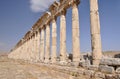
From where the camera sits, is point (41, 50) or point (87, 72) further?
point (41, 50)

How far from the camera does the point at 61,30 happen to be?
24.9 m

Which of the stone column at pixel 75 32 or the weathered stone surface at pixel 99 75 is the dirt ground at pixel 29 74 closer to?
the weathered stone surface at pixel 99 75

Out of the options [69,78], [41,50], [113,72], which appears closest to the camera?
[113,72]

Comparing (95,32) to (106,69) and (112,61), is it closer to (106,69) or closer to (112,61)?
(112,61)

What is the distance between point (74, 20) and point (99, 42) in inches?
220

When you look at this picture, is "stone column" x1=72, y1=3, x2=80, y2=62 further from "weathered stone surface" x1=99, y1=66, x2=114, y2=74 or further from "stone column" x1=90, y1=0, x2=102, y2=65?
"weathered stone surface" x1=99, y1=66, x2=114, y2=74

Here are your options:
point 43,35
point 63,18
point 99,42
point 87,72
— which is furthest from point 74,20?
point 43,35

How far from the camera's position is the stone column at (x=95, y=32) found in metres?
16.3

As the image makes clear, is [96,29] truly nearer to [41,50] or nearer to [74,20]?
[74,20]

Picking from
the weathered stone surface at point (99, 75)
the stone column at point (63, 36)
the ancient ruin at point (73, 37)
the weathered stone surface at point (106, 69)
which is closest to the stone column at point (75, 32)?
the ancient ruin at point (73, 37)

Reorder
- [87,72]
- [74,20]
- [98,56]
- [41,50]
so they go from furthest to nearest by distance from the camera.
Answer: [41,50], [74,20], [98,56], [87,72]

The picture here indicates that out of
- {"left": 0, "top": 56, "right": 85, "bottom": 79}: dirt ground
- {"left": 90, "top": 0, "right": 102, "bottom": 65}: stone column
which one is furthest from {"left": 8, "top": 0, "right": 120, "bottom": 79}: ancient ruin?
{"left": 0, "top": 56, "right": 85, "bottom": 79}: dirt ground

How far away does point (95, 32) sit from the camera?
54.5ft

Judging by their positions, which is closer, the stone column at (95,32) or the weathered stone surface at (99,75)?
the weathered stone surface at (99,75)
